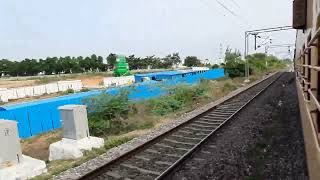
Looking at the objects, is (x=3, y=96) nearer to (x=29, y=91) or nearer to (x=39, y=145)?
(x=29, y=91)

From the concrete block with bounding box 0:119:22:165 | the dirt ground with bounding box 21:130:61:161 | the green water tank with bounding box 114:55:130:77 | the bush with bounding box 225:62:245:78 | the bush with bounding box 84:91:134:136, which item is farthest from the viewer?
the green water tank with bounding box 114:55:130:77

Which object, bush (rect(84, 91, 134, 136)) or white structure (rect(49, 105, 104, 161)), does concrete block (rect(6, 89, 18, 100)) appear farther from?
white structure (rect(49, 105, 104, 161))

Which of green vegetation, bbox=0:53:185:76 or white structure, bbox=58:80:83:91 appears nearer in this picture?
white structure, bbox=58:80:83:91

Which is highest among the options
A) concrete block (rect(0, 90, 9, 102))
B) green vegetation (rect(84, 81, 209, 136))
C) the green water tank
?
the green water tank

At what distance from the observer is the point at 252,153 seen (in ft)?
25.8

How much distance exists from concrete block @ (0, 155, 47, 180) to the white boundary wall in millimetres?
36094

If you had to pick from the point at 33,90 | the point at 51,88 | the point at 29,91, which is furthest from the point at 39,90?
the point at 51,88

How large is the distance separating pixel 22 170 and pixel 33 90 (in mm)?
40538

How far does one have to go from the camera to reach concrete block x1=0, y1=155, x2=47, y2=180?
7.70 meters

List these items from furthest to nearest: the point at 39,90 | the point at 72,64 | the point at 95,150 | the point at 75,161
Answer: the point at 72,64
the point at 39,90
the point at 95,150
the point at 75,161

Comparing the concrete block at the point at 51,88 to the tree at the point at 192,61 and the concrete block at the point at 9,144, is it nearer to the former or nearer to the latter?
the concrete block at the point at 9,144

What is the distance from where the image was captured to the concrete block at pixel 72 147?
31.8 feet

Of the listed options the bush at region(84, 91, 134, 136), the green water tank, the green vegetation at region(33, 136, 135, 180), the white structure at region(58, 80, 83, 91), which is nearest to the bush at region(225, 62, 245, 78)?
the green water tank

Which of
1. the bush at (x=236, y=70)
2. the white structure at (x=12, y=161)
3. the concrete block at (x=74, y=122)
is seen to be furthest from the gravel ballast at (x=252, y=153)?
the bush at (x=236, y=70)
